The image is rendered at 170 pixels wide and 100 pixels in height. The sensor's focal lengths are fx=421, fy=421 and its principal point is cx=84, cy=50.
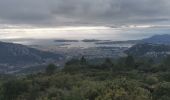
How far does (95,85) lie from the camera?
38.2 metres

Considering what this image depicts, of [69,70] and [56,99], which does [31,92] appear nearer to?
[56,99]

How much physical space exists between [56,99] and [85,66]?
214 ft

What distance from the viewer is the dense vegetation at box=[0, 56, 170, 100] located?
28125 millimetres

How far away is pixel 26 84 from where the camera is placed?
67188 millimetres

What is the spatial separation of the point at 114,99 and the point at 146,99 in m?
2.60

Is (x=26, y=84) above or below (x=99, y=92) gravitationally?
below

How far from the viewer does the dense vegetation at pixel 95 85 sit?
2812 centimetres

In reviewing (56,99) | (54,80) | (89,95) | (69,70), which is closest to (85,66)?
(69,70)

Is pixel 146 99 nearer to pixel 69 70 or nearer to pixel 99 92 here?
pixel 99 92

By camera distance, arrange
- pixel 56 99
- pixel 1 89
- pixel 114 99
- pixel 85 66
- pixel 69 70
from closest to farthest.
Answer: pixel 114 99 → pixel 56 99 → pixel 1 89 → pixel 69 70 → pixel 85 66

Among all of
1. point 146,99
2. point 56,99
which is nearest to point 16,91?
point 56,99

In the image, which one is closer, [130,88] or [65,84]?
[130,88]

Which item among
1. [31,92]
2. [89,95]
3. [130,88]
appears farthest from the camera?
[31,92]

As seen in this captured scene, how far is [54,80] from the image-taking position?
2692 inches
